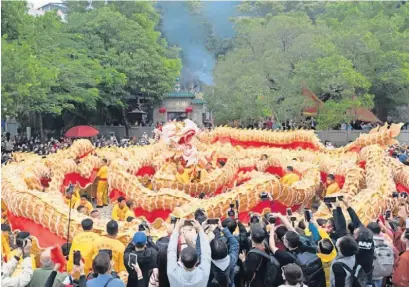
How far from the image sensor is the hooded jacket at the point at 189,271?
3566 mm

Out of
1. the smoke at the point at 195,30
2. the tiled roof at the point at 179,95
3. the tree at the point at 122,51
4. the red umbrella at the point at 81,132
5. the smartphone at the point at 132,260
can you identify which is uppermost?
the smoke at the point at 195,30

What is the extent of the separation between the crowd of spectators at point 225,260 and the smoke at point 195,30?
1587 inches

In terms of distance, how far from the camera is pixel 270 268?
13.0 feet

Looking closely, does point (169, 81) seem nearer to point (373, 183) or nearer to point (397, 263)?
point (373, 183)

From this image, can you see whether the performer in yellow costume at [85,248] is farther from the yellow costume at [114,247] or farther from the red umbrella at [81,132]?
the red umbrella at [81,132]

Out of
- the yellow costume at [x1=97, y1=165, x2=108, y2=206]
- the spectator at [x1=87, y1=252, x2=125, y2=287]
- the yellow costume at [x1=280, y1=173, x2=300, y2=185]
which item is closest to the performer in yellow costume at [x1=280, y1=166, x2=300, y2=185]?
the yellow costume at [x1=280, y1=173, x2=300, y2=185]

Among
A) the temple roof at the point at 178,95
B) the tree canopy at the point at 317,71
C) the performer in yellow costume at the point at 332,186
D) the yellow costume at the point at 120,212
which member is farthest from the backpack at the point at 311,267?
the temple roof at the point at 178,95

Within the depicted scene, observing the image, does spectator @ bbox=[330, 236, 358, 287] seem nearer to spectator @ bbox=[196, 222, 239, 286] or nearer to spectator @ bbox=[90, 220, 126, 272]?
spectator @ bbox=[196, 222, 239, 286]

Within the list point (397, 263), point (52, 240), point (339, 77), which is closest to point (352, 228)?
point (397, 263)

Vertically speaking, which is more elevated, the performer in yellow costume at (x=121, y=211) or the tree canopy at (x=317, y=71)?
the tree canopy at (x=317, y=71)

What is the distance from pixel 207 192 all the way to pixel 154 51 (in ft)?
58.6

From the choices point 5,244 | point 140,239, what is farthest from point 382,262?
point 5,244

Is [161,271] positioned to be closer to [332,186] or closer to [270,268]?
[270,268]

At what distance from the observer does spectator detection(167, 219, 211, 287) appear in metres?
3.55
